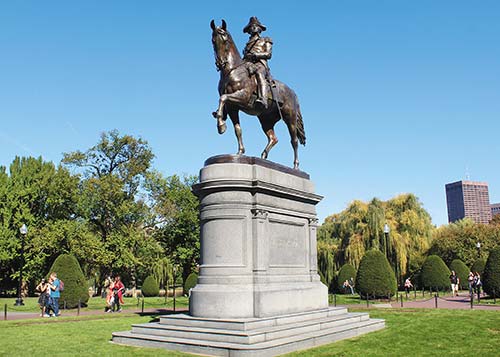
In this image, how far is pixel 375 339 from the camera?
12.8 metres

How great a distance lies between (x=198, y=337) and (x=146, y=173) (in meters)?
38.9

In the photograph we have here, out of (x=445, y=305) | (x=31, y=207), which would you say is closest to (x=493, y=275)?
(x=445, y=305)

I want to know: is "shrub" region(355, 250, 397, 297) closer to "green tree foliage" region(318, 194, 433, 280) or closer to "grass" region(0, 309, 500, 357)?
"grass" region(0, 309, 500, 357)

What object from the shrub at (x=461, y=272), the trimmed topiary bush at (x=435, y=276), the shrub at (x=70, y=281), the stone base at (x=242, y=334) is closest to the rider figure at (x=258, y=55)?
the stone base at (x=242, y=334)

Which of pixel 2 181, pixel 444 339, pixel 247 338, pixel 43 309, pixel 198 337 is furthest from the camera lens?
pixel 2 181

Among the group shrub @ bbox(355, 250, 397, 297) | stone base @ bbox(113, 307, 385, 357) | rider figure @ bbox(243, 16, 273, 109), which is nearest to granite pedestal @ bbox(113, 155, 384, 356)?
stone base @ bbox(113, 307, 385, 357)

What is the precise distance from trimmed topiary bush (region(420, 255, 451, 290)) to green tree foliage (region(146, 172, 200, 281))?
21.5 m

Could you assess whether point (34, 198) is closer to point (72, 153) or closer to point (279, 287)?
point (72, 153)

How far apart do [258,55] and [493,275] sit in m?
21.6

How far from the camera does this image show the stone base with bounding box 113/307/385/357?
10.6m

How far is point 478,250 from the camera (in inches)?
1971

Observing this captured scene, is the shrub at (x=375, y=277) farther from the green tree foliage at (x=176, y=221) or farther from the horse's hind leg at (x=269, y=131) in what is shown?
the green tree foliage at (x=176, y=221)

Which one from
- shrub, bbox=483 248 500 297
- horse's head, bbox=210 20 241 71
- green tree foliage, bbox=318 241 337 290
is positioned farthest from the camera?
green tree foliage, bbox=318 241 337 290

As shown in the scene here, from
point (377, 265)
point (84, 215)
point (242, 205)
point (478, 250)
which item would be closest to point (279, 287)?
point (242, 205)
